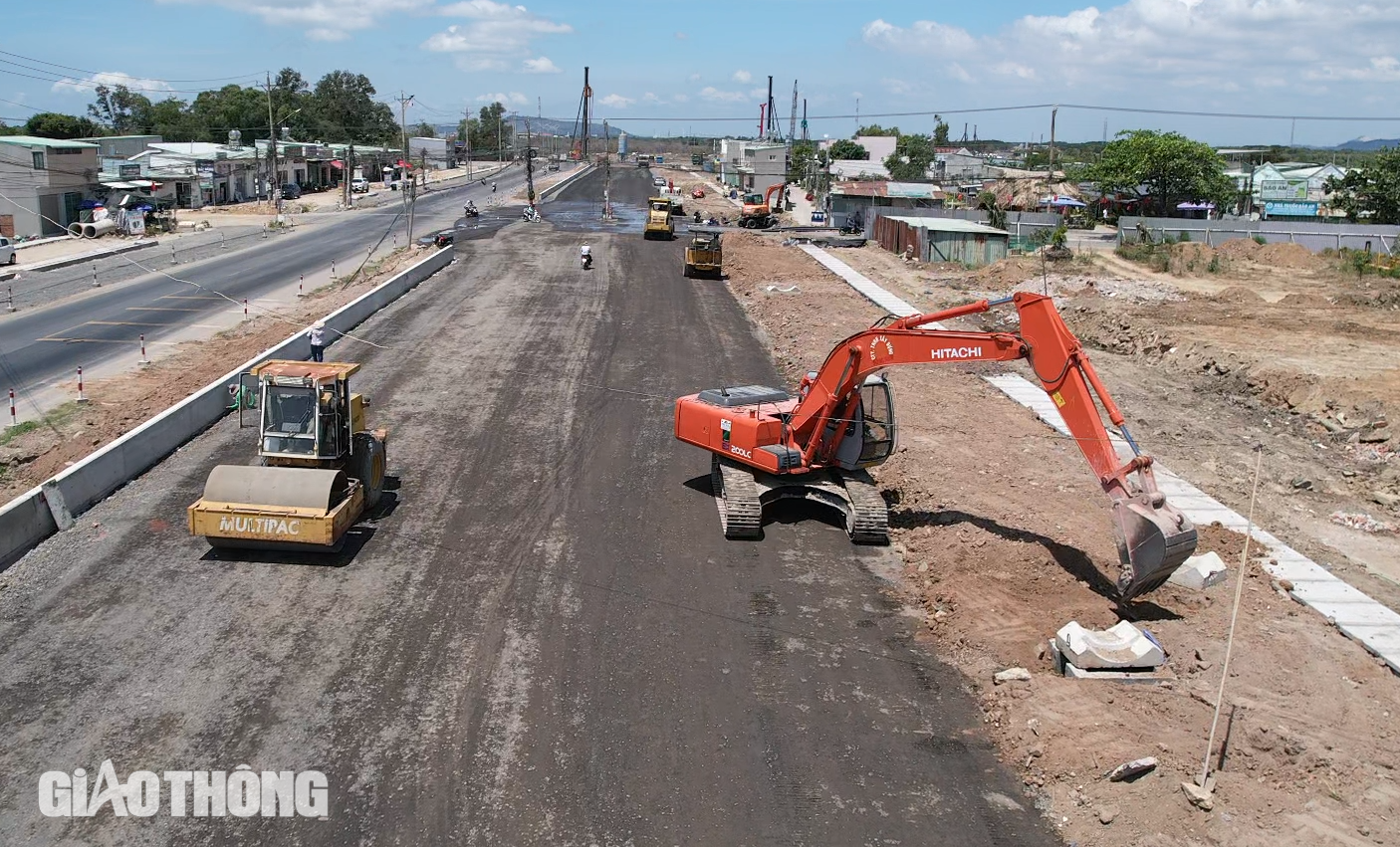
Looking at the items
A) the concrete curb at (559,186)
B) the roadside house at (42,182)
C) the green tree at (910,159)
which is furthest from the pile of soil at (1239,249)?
the roadside house at (42,182)

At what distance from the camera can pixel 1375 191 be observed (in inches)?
2477

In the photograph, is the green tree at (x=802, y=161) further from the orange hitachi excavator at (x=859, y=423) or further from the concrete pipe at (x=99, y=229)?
the orange hitachi excavator at (x=859, y=423)

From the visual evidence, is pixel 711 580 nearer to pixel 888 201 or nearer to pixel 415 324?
pixel 415 324

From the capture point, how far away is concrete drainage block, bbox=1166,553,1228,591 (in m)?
14.4

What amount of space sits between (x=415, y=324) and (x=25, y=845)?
82.1 ft

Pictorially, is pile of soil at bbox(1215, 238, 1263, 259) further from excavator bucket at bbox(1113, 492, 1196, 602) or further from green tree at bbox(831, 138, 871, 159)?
green tree at bbox(831, 138, 871, 159)

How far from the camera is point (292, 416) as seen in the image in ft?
51.9

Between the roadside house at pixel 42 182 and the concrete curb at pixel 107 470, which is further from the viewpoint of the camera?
the roadside house at pixel 42 182

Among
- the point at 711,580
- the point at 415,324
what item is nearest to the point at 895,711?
the point at 711,580

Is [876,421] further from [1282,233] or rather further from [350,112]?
[350,112]

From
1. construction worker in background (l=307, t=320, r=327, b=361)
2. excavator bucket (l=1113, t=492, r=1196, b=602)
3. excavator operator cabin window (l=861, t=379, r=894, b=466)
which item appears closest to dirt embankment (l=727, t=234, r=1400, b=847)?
excavator bucket (l=1113, t=492, r=1196, b=602)

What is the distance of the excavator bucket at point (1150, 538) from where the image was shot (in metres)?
12.0

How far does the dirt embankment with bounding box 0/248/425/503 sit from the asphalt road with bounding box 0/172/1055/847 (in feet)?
6.87

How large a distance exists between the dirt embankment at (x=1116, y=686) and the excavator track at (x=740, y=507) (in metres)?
2.37
